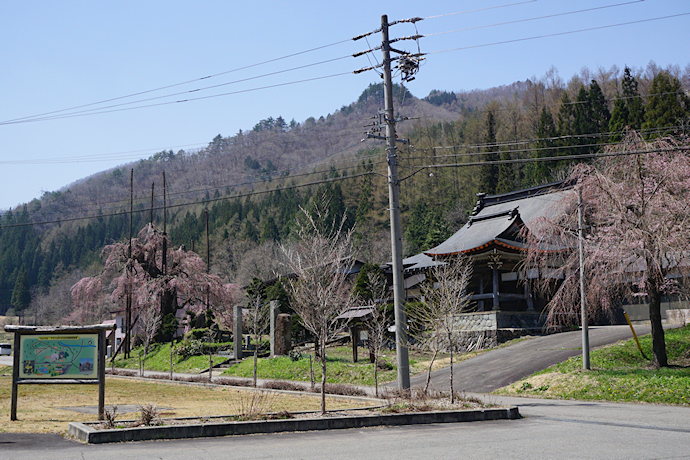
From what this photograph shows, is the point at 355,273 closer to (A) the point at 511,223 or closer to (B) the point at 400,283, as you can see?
(A) the point at 511,223

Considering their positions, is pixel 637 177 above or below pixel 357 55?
below

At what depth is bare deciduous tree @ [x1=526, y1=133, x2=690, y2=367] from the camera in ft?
61.4

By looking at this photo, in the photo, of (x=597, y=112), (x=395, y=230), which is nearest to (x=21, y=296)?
(x=597, y=112)

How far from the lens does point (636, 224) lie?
19.0 metres

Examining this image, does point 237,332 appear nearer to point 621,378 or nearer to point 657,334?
point 621,378

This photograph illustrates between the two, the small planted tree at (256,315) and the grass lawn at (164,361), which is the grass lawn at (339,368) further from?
the grass lawn at (164,361)

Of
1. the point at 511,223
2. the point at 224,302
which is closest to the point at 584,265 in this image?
the point at 511,223

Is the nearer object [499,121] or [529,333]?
[529,333]

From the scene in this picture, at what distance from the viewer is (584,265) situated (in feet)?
67.7

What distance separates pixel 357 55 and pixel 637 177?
1000 centimetres

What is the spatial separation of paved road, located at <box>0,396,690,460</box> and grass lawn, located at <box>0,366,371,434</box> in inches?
69.8

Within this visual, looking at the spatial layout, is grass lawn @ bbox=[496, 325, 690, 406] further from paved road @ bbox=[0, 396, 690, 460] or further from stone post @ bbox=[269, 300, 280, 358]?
stone post @ bbox=[269, 300, 280, 358]

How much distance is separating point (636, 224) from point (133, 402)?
1597cm

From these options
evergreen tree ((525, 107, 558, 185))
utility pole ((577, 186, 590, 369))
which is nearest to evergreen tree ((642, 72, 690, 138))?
evergreen tree ((525, 107, 558, 185))
